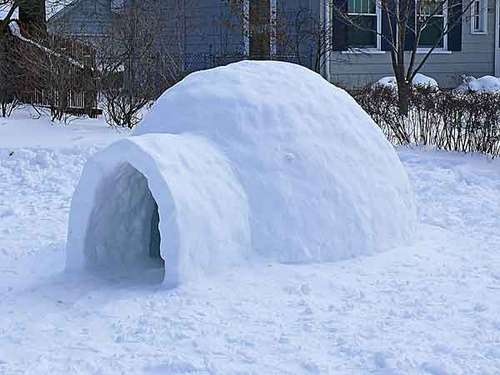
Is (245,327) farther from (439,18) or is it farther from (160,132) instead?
(439,18)

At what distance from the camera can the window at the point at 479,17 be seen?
2263 centimetres

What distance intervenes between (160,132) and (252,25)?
13027 millimetres

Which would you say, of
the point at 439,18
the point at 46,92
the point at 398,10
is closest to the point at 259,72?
the point at 46,92

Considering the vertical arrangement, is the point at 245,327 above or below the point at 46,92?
below

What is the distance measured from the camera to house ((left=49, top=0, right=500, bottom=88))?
19594mm

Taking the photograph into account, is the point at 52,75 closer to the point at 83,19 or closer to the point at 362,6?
the point at 83,19

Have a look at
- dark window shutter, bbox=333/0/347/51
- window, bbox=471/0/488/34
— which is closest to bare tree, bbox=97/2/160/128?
dark window shutter, bbox=333/0/347/51

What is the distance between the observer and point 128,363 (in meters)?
4.57

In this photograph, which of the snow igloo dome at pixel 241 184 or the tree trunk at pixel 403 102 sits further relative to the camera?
the tree trunk at pixel 403 102

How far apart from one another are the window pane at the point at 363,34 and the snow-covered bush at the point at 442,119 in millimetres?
7090

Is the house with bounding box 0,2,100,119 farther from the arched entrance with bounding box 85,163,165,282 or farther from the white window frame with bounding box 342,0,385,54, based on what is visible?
the arched entrance with bounding box 85,163,165,282

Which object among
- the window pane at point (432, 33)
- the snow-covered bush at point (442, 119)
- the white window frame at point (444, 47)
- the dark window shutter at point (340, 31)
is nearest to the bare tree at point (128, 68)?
the snow-covered bush at point (442, 119)

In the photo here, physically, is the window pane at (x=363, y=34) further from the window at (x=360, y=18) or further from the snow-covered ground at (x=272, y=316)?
the snow-covered ground at (x=272, y=316)

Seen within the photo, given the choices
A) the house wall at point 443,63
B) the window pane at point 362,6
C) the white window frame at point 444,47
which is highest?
the window pane at point 362,6
